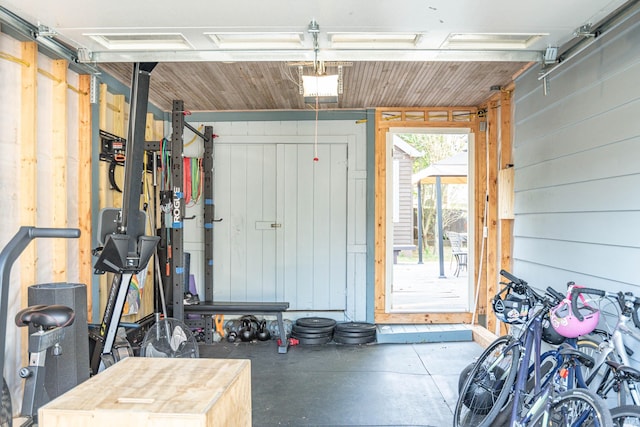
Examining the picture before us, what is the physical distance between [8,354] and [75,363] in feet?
1.33

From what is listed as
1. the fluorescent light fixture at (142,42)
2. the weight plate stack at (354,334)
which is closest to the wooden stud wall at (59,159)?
the fluorescent light fixture at (142,42)

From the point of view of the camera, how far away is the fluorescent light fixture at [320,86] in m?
3.65

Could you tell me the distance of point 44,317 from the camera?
1.88 m

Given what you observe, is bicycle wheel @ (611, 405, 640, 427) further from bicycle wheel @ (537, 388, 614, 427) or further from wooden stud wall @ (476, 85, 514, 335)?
wooden stud wall @ (476, 85, 514, 335)

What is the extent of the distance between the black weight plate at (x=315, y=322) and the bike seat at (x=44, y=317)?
3233 millimetres

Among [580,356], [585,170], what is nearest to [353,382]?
[580,356]

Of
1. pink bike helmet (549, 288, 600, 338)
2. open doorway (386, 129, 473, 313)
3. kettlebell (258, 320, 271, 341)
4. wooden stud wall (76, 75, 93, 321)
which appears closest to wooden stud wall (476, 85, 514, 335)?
open doorway (386, 129, 473, 313)

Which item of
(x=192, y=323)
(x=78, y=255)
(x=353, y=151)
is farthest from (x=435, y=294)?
(x=78, y=255)

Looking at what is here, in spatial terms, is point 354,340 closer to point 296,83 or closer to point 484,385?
point 484,385

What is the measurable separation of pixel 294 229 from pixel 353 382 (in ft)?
7.24

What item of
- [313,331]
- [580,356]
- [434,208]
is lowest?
[313,331]

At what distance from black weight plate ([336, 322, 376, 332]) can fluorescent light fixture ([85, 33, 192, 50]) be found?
11.2 feet

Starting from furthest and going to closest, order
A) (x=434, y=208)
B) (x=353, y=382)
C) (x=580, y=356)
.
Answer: (x=434, y=208) < (x=353, y=382) < (x=580, y=356)

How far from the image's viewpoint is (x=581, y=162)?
8.98ft
